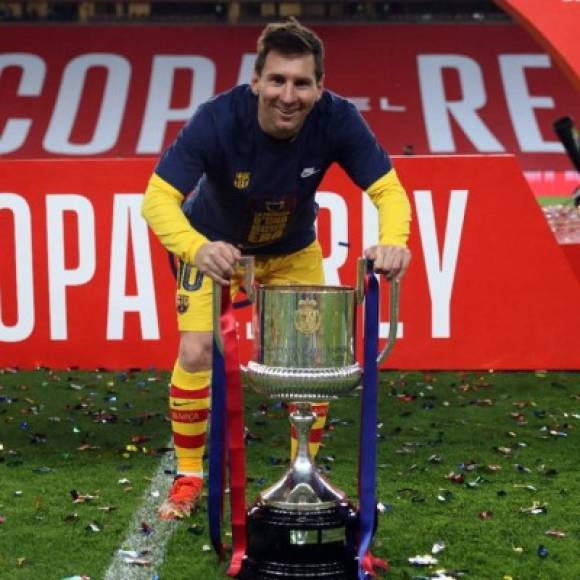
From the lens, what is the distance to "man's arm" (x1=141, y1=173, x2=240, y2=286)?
127 inches

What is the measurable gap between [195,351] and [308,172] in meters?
0.72

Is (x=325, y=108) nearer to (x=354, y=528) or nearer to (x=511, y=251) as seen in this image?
(x=354, y=528)

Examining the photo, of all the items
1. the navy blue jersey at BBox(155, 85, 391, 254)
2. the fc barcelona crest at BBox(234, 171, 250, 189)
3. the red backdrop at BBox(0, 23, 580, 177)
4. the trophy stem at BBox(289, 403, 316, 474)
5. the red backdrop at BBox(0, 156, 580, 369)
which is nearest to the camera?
the trophy stem at BBox(289, 403, 316, 474)

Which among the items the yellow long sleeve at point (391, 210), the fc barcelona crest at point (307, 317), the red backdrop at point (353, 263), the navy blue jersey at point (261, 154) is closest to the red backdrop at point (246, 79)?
the red backdrop at point (353, 263)

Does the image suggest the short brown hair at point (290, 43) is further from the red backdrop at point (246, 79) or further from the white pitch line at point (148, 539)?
the red backdrop at point (246, 79)

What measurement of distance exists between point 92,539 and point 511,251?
3.68 meters

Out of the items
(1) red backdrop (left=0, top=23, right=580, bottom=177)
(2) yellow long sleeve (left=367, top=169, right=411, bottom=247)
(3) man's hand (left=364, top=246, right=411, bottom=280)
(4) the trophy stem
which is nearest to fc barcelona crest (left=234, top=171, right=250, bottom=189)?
(2) yellow long sleeve (left=367, top=169, right=411, bottom=247)

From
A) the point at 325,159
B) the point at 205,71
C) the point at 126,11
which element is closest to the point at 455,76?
the point at 205,71

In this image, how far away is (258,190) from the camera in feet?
12.5

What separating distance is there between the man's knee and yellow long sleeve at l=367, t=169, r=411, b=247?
779mm

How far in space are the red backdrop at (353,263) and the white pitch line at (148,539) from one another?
2.43 m

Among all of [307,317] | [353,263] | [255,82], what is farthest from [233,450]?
[353,263]

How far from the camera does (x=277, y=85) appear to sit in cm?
345

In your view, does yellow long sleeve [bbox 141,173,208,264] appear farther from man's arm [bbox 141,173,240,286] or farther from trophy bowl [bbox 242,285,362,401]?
trophy bowl [bbox 242,285,362,401]
